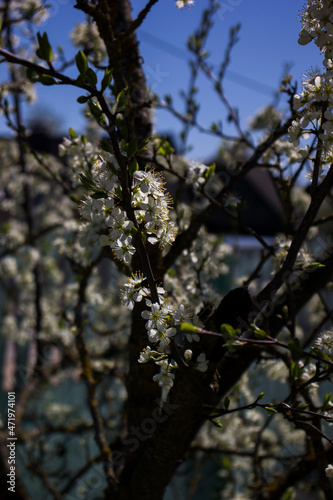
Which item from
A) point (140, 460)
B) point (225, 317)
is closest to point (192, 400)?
point (225, 317)

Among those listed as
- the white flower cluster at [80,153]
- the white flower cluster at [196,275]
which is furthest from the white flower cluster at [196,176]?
the white flower cluster at [80,153]

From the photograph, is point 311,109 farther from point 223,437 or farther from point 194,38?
point 223,437

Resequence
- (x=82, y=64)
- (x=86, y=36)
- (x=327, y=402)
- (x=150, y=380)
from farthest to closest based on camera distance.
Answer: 1. (x=86, y=36)
2. (x=150, y=380)
3. (x=327, y=402)
4. (x=82, y=64)

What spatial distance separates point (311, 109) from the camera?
930 millimetres

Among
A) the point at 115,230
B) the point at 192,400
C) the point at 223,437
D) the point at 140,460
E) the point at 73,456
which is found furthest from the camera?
the point at 73,456

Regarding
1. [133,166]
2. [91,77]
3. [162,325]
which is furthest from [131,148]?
[162,325]

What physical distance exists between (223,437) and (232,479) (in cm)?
58

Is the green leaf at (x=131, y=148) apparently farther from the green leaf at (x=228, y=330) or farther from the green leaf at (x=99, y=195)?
the green leaf at (x=228, y=330)

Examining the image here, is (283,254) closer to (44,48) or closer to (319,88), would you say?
Result: (319,88)

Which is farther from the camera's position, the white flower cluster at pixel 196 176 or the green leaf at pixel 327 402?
the white flower cluster at pixel 196 176

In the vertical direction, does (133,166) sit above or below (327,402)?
above

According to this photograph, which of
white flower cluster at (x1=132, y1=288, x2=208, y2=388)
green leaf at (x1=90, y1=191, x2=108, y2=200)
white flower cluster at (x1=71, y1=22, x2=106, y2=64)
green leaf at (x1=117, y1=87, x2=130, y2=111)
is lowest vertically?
white flower cluster at (x1=132, y1=288, x2=208, y2=388)

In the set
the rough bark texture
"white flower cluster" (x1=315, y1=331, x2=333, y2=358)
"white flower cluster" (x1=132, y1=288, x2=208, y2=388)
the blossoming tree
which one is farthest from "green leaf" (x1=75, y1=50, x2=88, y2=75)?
"white flower cluster" (x1=315, y1=331, x2=333, y2=358)

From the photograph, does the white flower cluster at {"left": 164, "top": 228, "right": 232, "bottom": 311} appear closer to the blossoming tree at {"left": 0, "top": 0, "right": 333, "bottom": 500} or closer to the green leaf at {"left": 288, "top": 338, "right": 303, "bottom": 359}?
the blossoming tree at {"left": 0, "top": 0, "right": 333, "bottom": 500}
